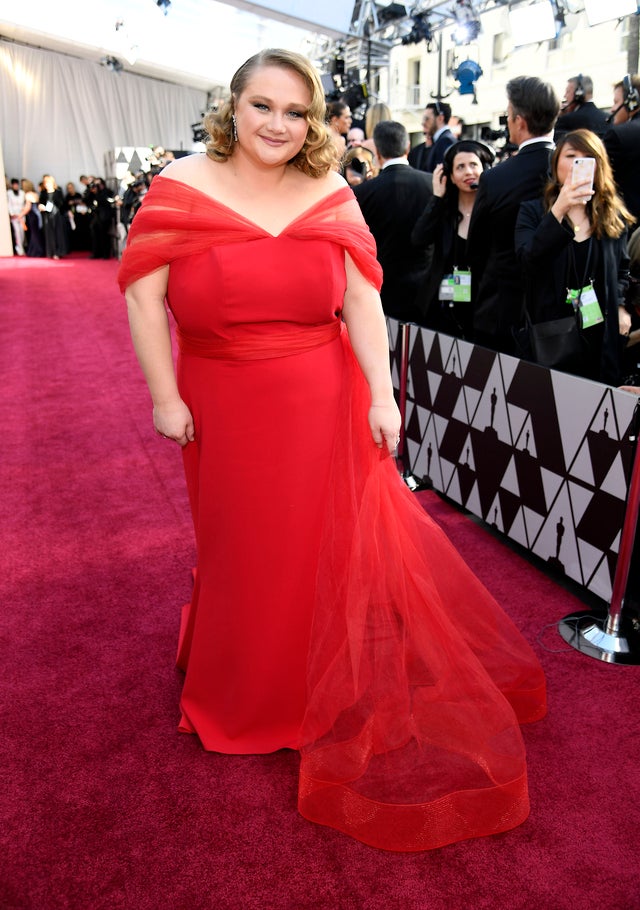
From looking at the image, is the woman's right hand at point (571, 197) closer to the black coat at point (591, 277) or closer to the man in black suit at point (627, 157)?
the black coat at point (591, 277)

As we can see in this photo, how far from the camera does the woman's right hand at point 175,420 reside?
198 centimetres

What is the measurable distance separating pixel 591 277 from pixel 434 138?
3585 millimetres

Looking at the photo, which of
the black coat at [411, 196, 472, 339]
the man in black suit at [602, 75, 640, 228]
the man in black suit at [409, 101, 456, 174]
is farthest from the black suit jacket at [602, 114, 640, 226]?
the man in black suit at [409, 101, 456, 174]

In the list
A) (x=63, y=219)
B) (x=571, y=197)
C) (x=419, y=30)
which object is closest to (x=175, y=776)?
(x=571, y=197)

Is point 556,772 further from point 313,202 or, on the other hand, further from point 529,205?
point 529,205

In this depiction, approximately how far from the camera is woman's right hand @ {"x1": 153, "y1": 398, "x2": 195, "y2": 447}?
198 cm

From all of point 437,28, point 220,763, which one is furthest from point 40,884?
point 437,28

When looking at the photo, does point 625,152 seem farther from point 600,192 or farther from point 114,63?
point 114,63

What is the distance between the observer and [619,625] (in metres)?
2.54

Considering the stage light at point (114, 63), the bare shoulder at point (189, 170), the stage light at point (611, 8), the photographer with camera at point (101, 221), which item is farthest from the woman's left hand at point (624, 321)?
the stage light at point (114, 63)

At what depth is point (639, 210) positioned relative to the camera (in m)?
4.00

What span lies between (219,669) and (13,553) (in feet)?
4.88

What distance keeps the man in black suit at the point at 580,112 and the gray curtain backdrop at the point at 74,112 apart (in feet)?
60.6

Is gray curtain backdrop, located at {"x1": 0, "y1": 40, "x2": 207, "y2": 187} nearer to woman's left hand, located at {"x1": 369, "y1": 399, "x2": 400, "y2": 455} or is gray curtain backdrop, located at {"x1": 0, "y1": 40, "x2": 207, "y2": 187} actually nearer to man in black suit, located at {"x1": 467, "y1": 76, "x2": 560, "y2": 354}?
man in black suit, located at {"x1": 467, "y1": 76, "x2": 560, "y2": 354}
